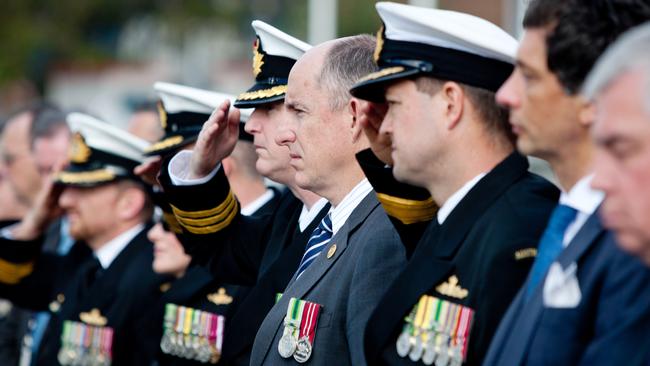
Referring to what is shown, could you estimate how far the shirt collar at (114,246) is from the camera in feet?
25.8

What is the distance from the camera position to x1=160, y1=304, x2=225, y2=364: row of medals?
6230 mm

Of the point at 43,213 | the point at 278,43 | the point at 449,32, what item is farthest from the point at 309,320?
the point at 43,213

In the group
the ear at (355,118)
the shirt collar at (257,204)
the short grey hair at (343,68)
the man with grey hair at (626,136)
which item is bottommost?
the shirt collar at (257,204)

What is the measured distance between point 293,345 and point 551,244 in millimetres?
1336

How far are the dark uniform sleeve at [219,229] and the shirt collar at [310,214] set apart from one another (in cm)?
37

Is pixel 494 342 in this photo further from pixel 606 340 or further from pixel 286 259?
pixel 286 259

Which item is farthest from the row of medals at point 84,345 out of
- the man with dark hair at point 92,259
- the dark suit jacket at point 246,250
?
the dark suit jacket at point 246,250

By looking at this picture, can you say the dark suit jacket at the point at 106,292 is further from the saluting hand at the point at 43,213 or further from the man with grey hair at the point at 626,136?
the man with grey hair at the point at 626,136

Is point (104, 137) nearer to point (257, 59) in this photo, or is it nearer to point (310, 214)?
point (257, 59)

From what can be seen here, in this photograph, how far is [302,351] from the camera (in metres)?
4.53

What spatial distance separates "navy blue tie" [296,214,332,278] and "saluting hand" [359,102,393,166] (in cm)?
62

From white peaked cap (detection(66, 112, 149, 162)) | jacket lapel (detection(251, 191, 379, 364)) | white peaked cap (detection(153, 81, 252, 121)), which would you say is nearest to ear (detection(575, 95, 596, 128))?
jacket lapel (detection(251, 191, 379, 364))

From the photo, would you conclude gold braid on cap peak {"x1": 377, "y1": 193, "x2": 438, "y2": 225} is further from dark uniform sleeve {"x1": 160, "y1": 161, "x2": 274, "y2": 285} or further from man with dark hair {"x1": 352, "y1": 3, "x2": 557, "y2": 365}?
dark uniform sleeve {"x1": 160, "y1": 161, "x2": 274, "y2": 285}

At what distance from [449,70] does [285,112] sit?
1.27 m
